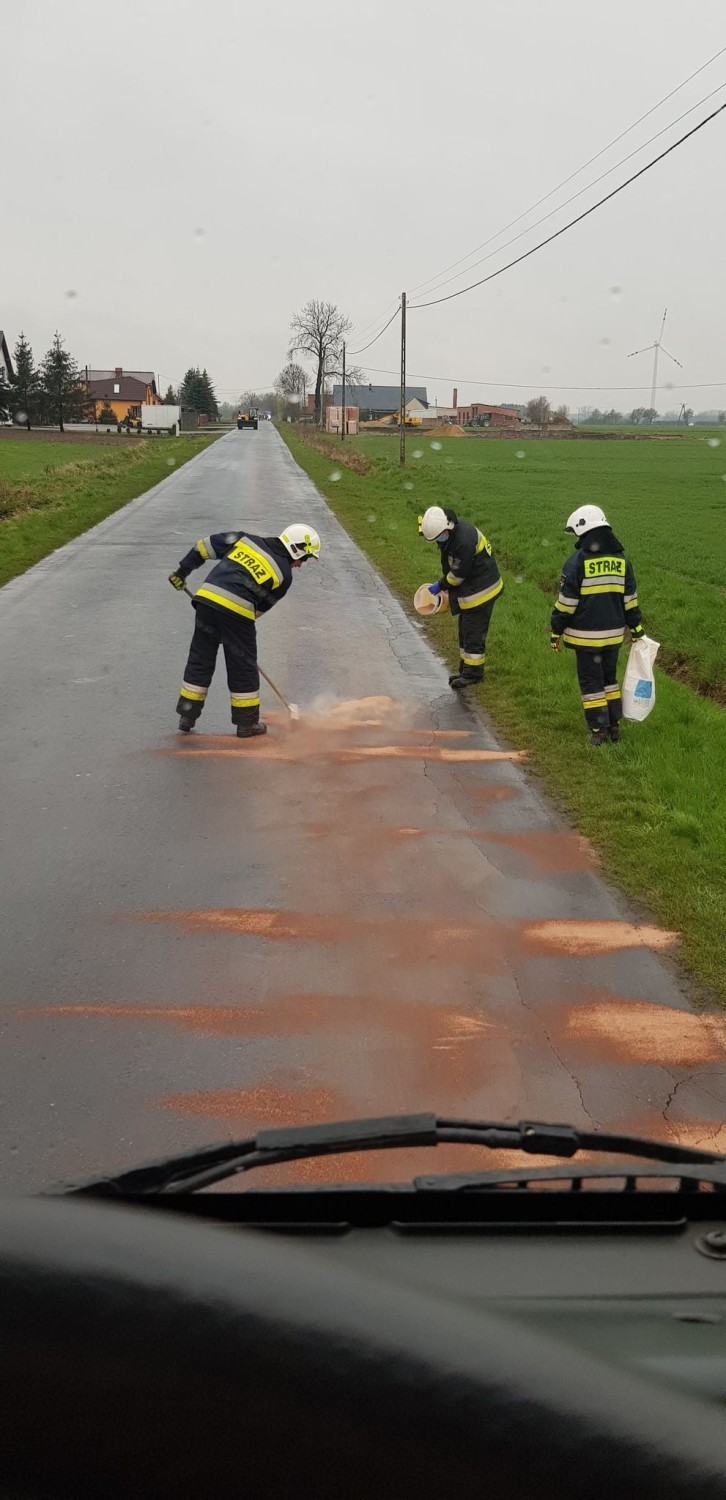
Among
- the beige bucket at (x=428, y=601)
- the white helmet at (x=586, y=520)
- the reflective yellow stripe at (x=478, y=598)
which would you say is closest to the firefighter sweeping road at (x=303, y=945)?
the reflective yellow stripe at (x=478, y=598)

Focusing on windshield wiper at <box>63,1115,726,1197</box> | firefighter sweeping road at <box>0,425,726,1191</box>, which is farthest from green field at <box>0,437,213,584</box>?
windshield wiper at <box>63,1115,726,1197</box>

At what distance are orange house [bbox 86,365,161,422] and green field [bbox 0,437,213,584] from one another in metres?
55.6

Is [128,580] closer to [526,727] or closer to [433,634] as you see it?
[433,634]

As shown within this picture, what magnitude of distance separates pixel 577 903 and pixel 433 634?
24.2 feet

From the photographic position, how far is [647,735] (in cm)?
841

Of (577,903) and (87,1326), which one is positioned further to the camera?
(577,903)

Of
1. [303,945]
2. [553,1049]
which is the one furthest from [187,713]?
[553,1049]

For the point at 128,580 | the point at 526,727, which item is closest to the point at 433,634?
the point at 526,727

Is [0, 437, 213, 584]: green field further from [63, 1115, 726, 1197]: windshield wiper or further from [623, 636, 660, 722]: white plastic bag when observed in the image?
[63, 1115, 726, 1197]: windshield wiper

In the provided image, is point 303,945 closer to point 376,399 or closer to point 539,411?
point 539,411

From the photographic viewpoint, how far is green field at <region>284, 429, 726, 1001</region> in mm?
5957

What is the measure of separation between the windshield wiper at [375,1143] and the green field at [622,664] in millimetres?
3321

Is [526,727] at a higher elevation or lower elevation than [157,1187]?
lower

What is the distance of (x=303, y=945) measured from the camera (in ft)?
16.3
